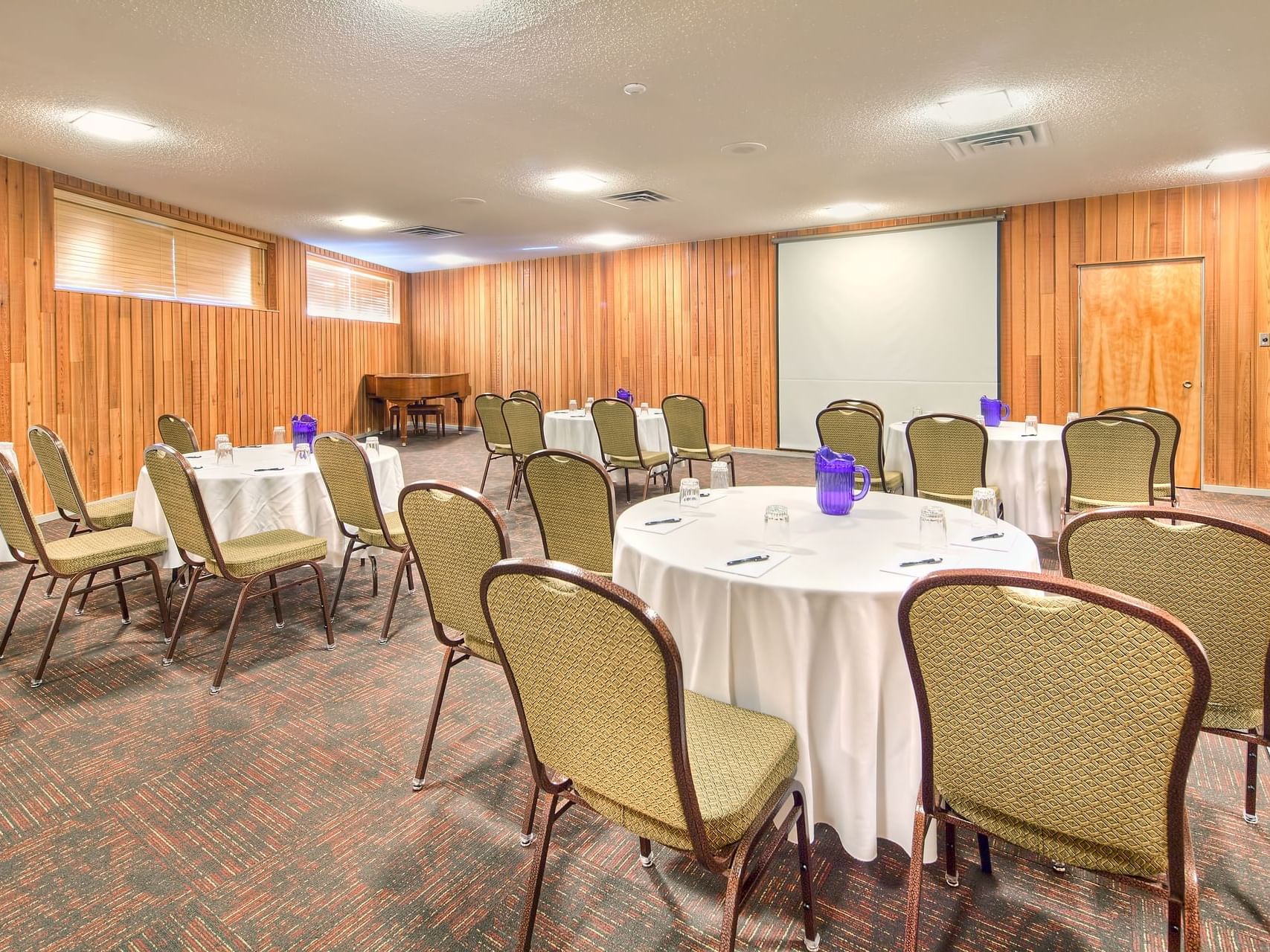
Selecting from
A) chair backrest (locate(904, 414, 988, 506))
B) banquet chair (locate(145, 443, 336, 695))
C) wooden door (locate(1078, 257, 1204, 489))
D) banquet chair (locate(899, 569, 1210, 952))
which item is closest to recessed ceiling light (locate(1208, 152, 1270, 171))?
wooden door (locate(1078, 257, 1204, 489))

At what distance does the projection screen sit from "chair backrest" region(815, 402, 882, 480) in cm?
448

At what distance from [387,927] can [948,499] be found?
12.8 ft

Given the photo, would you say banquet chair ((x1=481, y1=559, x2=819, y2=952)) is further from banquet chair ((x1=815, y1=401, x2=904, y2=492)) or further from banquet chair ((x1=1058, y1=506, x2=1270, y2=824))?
banquet chair ((x1=815, y1=401, x2=904, y2=492))

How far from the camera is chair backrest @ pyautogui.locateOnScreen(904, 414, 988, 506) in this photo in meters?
4.39

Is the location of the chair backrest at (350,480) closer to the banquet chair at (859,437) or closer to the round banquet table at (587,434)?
the banquet chair at (859,437)

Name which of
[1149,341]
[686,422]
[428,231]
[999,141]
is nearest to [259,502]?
[686,422]

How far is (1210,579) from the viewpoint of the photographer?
69.5 inches

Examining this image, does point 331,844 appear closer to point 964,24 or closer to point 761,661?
point 761,661

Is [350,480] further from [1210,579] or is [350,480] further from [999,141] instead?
[999,141]

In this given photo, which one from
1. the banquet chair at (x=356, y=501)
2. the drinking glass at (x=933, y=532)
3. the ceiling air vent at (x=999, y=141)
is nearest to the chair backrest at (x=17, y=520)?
the banquet chair at (x=356, y=501)

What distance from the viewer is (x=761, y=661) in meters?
1.83

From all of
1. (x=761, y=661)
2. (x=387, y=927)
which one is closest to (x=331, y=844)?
(x=387, y=927)

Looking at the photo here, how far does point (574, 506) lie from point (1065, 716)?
6.81ft

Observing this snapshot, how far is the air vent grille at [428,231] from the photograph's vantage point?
30.3 ft
